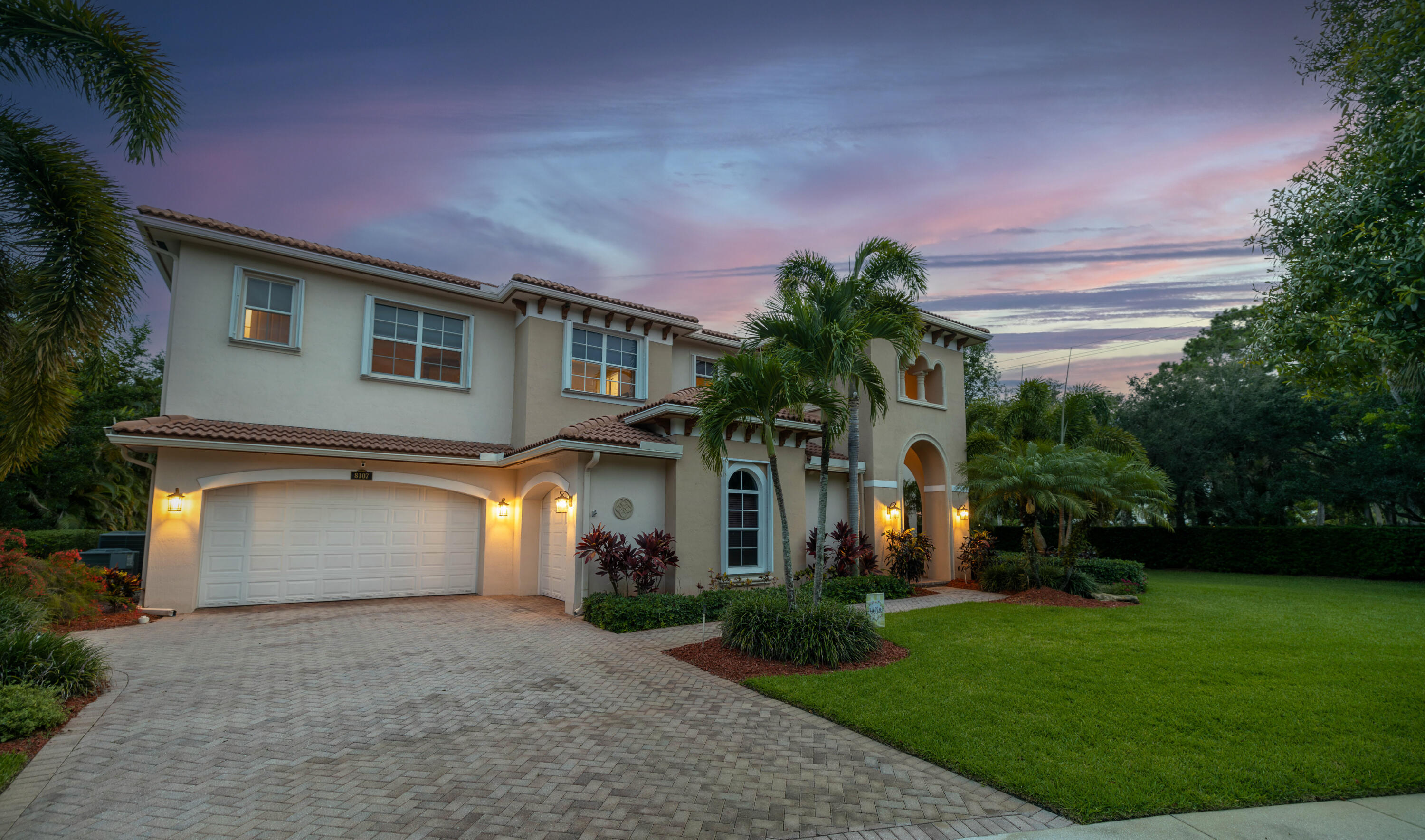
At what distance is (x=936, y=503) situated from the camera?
1884 cm

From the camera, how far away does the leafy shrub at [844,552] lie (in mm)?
15117

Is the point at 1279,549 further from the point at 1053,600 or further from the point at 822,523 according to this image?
the point at 822,523

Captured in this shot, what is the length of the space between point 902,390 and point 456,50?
13317 millimetres

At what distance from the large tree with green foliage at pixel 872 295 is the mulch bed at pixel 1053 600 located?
3.88 metres

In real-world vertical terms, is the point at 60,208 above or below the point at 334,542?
above

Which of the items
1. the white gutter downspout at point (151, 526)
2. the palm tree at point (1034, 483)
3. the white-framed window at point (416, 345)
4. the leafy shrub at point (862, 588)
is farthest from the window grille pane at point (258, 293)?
the palm tree at point (1034, 483)

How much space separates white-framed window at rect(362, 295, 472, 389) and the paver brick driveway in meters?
7.49

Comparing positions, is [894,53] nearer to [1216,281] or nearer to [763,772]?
[1216,281]

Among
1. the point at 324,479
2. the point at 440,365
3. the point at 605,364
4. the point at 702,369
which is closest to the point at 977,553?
the point at 702,369

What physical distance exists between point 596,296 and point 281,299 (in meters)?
6.84

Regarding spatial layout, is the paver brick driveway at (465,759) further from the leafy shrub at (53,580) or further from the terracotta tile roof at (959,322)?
the terracotta tile roof at (959,322)

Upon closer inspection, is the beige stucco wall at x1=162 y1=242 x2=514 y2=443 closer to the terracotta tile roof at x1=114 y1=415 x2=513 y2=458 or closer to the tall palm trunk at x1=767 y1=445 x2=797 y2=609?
the terracotta tile roof at x1=114 y1=415 x2=513 y2=458

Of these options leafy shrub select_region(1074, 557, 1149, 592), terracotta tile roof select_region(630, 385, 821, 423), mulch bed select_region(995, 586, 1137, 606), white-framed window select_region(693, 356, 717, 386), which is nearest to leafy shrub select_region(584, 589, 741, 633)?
terracotta tile roof select_region(630, 385, 821, 423)

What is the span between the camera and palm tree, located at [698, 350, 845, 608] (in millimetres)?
9445
